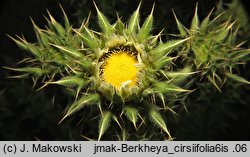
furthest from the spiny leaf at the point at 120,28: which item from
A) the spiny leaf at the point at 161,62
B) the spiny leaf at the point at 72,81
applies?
the spiny leaf at the point at 72,81

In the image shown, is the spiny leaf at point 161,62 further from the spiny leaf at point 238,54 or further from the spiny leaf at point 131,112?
the spiny leaf at point 238,54

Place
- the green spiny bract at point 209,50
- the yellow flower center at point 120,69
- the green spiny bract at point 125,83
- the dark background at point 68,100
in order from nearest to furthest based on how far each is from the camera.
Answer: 1. the green spiny bract at point 125,83
2. the yellow flower center at point 120,69
3. the green spiny bract at point 209,50
4. the dark background at point 68,100

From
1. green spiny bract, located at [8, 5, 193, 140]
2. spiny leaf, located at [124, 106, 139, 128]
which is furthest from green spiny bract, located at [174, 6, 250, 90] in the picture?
spiny leaf, located at [124, 106, 139, 128]

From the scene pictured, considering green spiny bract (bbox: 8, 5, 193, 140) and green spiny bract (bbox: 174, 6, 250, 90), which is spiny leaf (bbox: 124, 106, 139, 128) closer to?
green spiny bract (bbox: 8, 5, 193, 140)

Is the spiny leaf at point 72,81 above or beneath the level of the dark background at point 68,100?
beneath

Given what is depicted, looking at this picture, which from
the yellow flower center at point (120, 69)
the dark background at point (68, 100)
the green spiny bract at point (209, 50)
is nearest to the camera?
the yellow flower center at point (120, 69)
